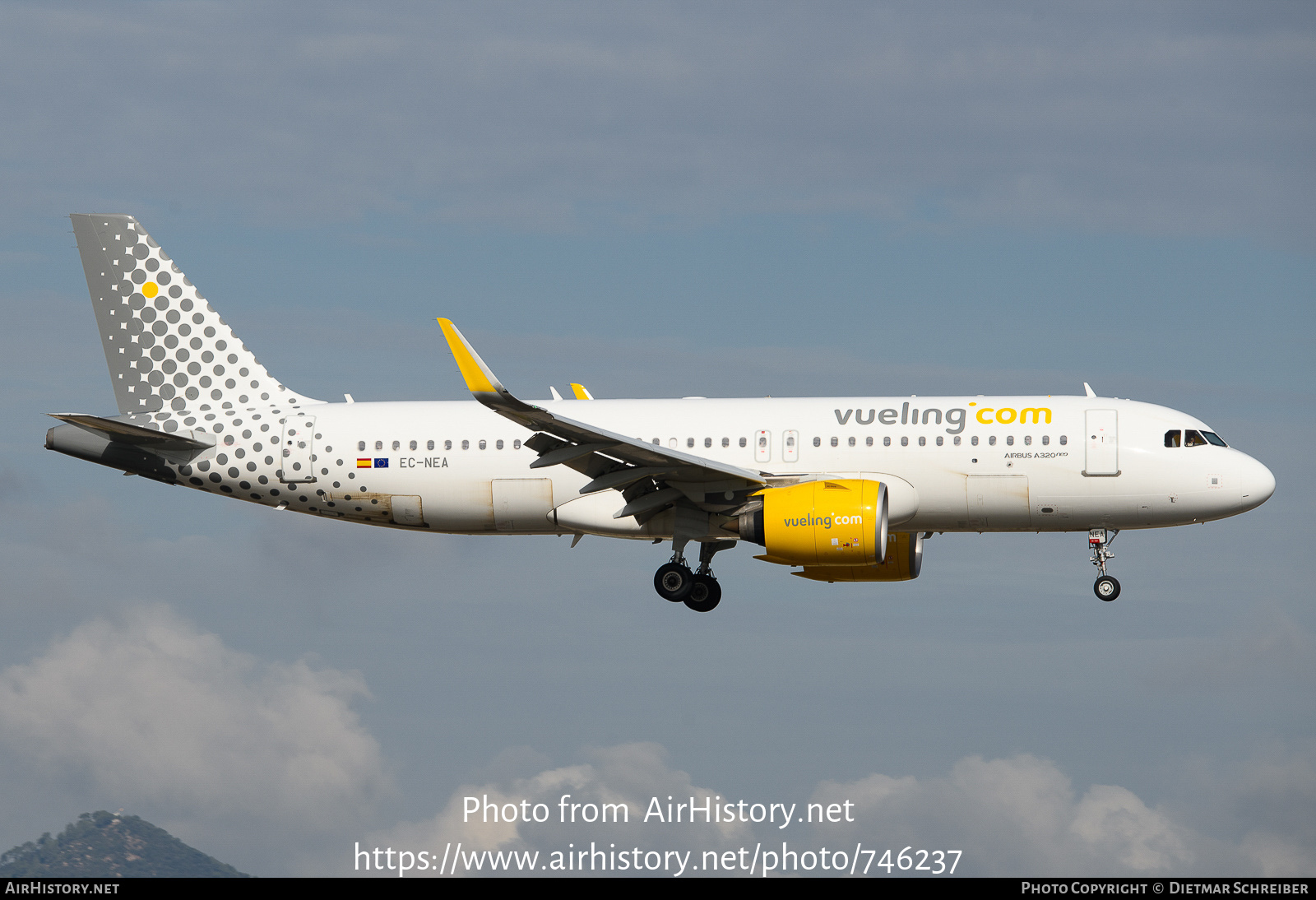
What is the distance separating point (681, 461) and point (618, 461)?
188cm

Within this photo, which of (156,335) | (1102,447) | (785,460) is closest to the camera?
(1102,447)

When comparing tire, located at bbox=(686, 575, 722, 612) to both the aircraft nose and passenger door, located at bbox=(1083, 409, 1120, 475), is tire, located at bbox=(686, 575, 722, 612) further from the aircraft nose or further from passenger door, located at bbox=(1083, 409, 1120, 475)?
the aircraft nose

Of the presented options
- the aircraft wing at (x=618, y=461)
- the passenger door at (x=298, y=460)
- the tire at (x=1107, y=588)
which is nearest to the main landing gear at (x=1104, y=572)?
the tire at (x=1107, y=588)

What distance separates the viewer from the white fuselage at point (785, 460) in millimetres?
31531

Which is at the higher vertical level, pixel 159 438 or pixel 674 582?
pixel 159 438

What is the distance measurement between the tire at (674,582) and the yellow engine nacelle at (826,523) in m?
3.86

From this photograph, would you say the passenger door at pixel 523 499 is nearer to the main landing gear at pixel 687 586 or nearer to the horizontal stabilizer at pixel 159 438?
the main landing gear at pixel 687 586

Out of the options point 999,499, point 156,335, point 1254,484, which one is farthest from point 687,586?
point 156,335

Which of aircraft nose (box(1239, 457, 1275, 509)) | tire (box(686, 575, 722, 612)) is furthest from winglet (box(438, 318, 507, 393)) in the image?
aircraft nose (box(1239, 457, 1275, 509))

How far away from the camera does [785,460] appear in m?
32.3

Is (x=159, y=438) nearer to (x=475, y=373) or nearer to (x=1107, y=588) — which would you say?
(x=475, y=373)

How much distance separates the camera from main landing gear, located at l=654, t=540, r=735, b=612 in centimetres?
3422

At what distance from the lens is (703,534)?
32.8 meters
